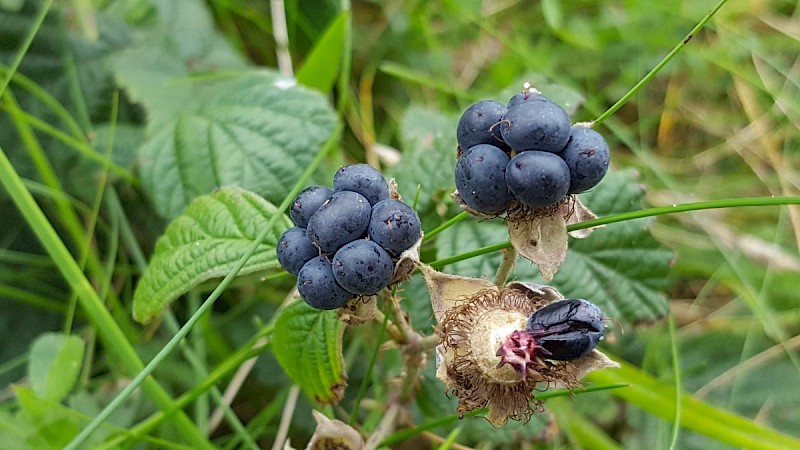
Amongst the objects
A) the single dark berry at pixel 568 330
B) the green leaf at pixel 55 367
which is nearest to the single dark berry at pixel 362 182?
the single dark berry at pixel 568 330

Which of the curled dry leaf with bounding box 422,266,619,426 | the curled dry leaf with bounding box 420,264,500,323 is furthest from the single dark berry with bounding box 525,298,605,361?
Answer: the curled dry leaf with bounding box 420,264,500,323

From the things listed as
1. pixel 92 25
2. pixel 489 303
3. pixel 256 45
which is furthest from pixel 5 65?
pixel 489 303

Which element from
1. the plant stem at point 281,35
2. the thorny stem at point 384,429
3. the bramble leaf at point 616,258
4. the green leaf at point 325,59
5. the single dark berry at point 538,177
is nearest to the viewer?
the single dark berry at point 538,177

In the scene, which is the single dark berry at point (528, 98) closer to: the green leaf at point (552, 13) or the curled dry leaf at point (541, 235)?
the curled dry leaf at point (541, 235)

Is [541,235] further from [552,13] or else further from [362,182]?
[552,13]

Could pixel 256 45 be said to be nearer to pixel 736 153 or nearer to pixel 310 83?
pixel 310 83
